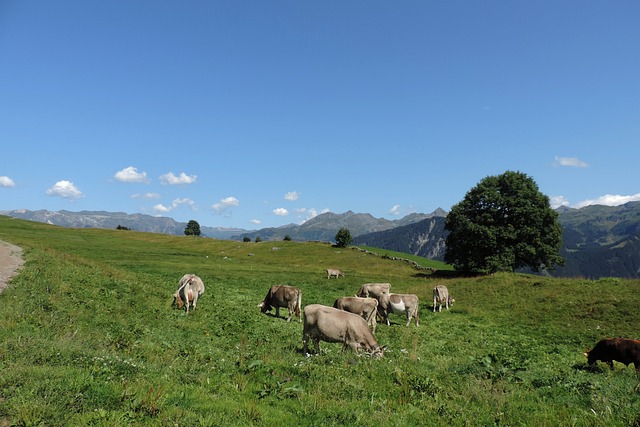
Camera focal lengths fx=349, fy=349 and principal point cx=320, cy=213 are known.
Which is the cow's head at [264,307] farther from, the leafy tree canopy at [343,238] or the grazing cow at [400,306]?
the leafy tree canopy at [343,238]

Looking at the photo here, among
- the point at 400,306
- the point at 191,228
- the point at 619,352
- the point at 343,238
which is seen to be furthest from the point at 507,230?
the point at 191,228

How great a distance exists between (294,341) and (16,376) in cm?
1096

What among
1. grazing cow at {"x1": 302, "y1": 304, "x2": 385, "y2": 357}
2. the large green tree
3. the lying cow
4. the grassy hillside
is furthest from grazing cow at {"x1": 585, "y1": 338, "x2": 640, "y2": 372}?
the large green tree

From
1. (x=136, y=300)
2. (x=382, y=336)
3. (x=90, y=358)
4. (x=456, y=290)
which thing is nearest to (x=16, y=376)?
(x=90, y=358)

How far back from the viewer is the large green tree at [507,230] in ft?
174

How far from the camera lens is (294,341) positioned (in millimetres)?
16562

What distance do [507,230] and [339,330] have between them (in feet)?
160

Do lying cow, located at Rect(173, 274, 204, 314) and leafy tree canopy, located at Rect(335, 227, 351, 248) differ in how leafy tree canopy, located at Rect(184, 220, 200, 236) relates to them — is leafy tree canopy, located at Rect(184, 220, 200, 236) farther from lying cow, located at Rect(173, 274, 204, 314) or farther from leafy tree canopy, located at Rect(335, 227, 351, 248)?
lying cow, located at Rect(173, 274, 204, 314)

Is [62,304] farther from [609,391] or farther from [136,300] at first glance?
[609,391]

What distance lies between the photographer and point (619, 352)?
45.7 ft

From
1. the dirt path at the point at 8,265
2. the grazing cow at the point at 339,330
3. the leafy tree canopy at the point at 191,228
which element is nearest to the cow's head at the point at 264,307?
the grazing cow at the point at 339,330

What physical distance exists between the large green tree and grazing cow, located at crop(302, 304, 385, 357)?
45.4 m

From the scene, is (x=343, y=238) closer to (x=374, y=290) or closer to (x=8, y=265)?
(x=374, y=290)

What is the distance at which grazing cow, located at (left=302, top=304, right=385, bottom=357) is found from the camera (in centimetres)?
1348
